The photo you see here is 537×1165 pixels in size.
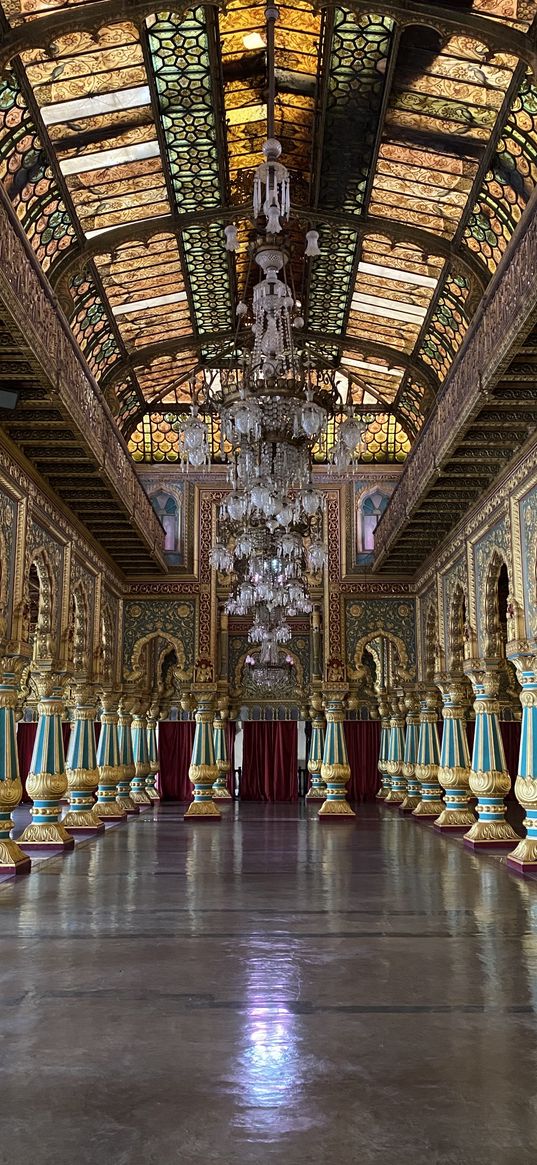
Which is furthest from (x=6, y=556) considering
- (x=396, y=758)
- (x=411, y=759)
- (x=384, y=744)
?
(x=384, y=744)

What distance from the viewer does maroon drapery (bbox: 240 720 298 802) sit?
25906 millimetres

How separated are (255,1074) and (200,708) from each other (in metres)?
14.9

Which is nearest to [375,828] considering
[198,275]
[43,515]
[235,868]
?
[235,868]

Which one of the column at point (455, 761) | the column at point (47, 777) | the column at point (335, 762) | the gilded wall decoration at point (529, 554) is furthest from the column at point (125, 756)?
the gilded wall decoration at point (529, 554)

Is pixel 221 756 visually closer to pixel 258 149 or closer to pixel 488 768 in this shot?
pixel 488 768

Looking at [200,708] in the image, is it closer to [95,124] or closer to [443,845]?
[443,845]

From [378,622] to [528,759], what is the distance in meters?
8.95

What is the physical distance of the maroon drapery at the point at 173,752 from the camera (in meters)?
26.4

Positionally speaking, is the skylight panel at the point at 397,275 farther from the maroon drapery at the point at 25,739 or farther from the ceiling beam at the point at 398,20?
the maroon drapery at the point at 25,739

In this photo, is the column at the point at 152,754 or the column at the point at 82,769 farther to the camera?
the column at the point at 152,754

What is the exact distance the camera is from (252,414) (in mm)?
8711

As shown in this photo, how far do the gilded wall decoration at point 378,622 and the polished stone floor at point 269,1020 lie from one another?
9.17m

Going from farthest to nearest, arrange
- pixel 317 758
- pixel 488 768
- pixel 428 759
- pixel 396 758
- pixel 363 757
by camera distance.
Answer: pixel 363 757
pixel 317 758
pixel 396 758
pixel 428 759
pixel 488 768

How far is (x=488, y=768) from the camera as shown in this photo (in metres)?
12.8
